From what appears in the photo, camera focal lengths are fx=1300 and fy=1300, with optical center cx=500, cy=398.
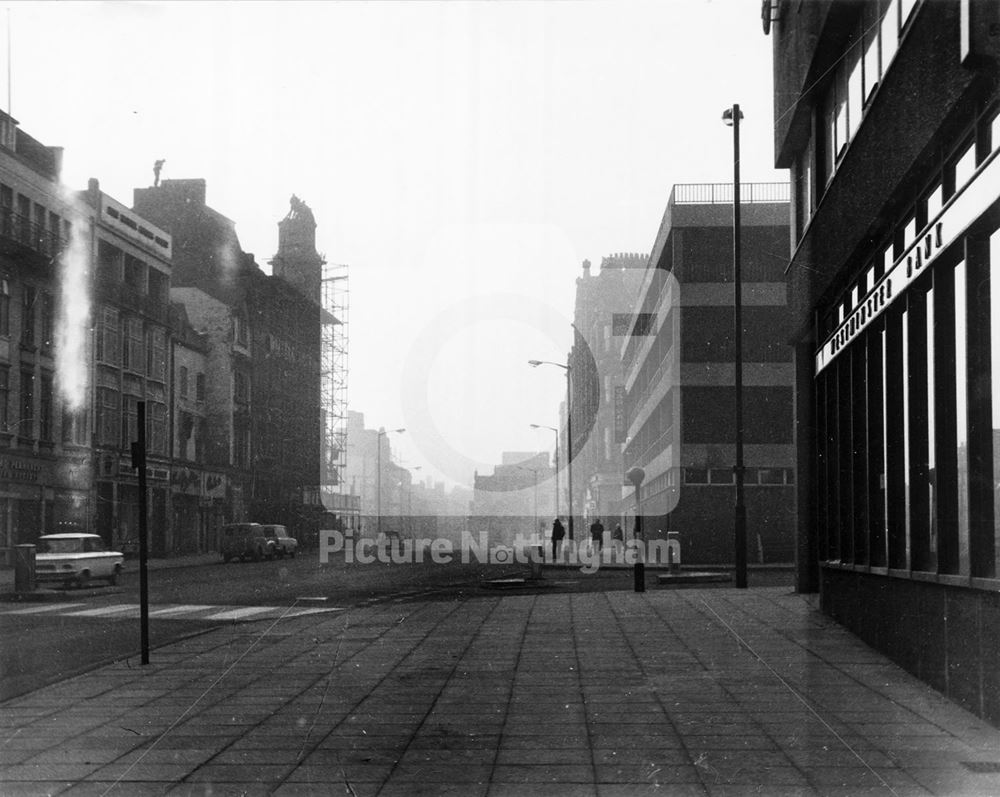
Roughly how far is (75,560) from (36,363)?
54.7 ft

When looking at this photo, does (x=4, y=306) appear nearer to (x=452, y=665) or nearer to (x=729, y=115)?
(x=729, y=115)

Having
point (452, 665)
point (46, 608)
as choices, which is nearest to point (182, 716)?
point (452, 665)

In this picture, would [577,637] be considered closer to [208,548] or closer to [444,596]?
[444,596]

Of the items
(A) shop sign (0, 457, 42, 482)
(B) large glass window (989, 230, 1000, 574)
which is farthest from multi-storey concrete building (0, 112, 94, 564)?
(B) large glass window (989, 230, 1000, 574)

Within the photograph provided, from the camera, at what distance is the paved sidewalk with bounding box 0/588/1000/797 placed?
696 centimetres

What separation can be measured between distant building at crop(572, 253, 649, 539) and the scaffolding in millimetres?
17681

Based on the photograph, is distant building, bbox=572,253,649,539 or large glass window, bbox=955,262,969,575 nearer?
large glass window, bbox=955,262,969,575

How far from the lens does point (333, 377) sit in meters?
96.8

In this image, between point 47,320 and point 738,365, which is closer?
point 738,365

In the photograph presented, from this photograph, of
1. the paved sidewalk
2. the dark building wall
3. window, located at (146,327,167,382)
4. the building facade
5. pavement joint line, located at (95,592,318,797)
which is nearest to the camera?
the paved sidewalk

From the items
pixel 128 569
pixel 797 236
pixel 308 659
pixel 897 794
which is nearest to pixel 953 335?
pixel 897 794

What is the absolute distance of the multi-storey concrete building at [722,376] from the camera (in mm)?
49500

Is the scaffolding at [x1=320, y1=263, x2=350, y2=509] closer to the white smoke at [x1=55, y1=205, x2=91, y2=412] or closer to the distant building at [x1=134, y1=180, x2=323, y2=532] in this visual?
the distant building at [x1=134, y1=180, x2=323, y2=532]

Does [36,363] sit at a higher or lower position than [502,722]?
higher
